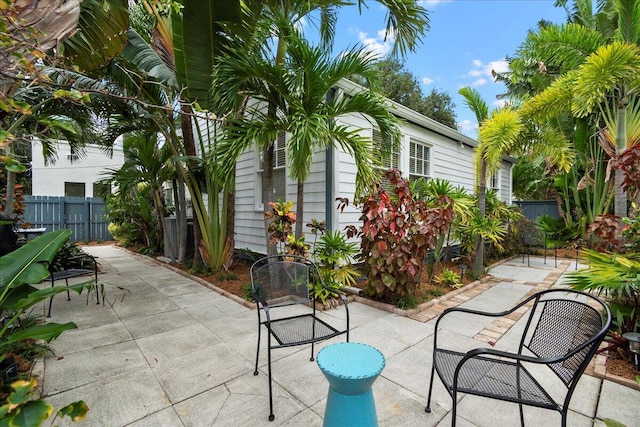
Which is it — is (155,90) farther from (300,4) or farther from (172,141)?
(300,4)

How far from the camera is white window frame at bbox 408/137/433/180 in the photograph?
7052mm

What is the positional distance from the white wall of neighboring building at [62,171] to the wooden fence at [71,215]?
2.40 m

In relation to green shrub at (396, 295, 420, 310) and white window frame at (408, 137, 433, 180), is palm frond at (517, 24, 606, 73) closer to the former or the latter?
white window frame at (408, 137, 433, 180)

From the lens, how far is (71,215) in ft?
36.7

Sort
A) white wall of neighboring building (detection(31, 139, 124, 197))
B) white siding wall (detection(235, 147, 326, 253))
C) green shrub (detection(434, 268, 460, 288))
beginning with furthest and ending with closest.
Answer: white wall of neighboring building (detection(31, 139, 124, 197))
white siding wall (detection(235, 147, 326, 253))
green shrub (detection(434, 268, 460, 288))

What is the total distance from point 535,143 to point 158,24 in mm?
7553

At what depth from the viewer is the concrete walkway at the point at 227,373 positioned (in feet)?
6.61

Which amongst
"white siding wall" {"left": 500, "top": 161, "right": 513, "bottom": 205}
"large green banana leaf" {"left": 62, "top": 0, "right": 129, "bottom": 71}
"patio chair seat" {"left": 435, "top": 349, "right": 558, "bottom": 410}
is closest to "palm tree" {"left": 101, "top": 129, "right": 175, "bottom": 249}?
"large green banana leaf" {"left": 62, "top": 0, "right": 129, "bottom": 71}

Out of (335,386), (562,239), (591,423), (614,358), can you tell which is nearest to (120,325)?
(335,386)

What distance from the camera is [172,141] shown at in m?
6.06

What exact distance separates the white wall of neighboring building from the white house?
9.47 meters

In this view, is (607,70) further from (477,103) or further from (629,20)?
(477,103)

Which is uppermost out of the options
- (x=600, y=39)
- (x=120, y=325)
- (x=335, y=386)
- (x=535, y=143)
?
(x=600, y=39)

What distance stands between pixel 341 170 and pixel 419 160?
2.92 metres
